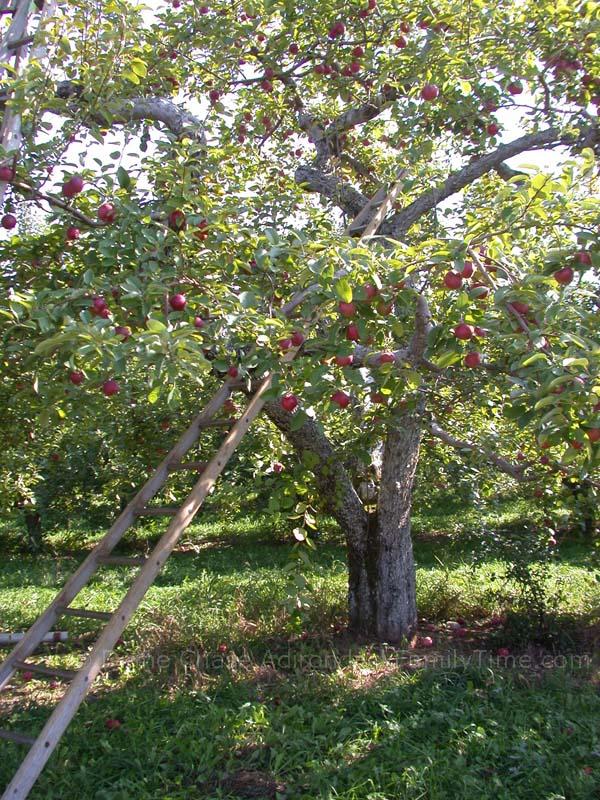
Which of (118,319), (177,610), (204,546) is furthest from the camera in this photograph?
(204,546)

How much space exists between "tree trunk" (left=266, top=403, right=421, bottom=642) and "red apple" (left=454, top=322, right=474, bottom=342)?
2.30m

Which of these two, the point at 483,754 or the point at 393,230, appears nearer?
the point at 483,754

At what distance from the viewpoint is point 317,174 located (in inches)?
221

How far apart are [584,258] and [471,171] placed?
9.29 feet

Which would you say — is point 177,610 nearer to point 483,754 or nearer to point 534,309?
point 483,754

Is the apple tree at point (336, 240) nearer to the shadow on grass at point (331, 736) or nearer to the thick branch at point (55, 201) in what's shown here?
the thick branch at point (55, 201)

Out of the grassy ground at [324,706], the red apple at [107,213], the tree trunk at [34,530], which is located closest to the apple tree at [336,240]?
the red apple at [107,213]

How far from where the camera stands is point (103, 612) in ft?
10.00

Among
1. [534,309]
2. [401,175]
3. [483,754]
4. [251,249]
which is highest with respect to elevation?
[401,175]

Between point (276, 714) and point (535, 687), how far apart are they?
1555mm

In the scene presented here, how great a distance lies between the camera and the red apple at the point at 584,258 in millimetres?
2613

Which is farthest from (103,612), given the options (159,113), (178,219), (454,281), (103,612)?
(159,113)

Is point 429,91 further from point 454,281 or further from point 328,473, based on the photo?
point 328,473

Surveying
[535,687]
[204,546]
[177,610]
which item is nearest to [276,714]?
[535,687]
